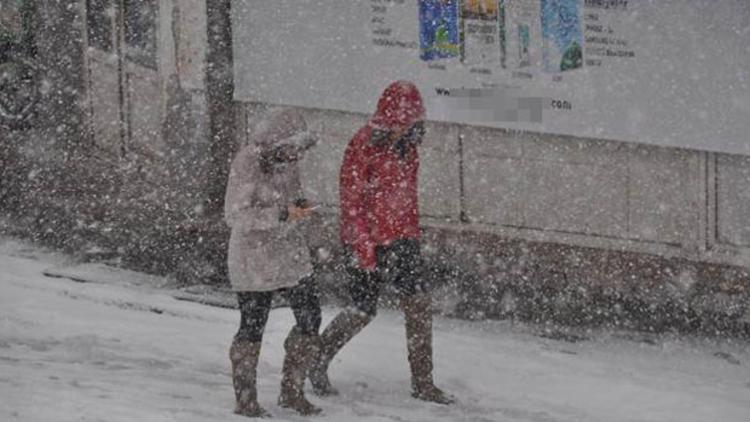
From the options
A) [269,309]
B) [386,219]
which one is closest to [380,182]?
[386,219]

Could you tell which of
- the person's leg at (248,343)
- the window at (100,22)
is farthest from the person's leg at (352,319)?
the window at (100,22)

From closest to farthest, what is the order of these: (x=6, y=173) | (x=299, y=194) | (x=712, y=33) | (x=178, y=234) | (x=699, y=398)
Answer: (x=299, y=194), (x=699, y=398), (x=712, y=33), (x=178, y=234), (x=6, y=173)

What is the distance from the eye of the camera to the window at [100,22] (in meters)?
16.7

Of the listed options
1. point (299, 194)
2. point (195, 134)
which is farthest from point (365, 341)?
point (195, 134)

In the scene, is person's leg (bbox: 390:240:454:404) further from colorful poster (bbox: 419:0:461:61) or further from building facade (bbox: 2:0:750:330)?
colorful poster (bbox: 419:0:461:61)

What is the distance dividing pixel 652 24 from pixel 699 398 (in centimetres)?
261

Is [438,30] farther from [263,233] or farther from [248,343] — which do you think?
[248,343]

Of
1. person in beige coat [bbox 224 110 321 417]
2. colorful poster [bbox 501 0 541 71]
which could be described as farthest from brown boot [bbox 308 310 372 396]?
colorful poster [bbox 501 0 541 71]

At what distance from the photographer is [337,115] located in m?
13.8

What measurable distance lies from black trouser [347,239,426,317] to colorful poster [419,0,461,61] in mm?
3128

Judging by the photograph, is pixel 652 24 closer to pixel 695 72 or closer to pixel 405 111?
pixel 695 72

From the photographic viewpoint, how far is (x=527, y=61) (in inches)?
488

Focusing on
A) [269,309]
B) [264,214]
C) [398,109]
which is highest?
[398,109]

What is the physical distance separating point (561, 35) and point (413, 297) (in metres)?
2.95
